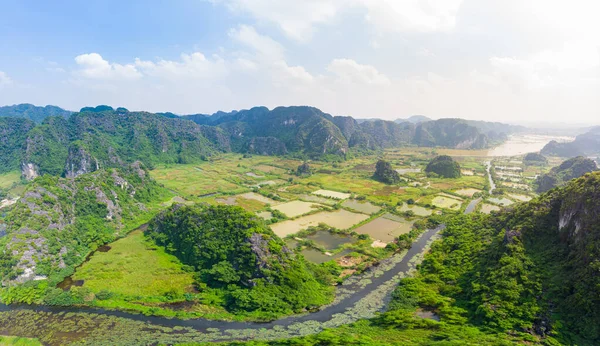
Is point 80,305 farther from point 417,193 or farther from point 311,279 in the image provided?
point 417,193

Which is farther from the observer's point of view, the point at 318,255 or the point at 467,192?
the point at 467,192

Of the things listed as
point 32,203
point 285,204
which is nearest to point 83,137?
point 32,203

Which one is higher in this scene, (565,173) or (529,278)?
(565,173)

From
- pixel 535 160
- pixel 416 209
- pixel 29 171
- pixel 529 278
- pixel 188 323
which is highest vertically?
pixel 535 160

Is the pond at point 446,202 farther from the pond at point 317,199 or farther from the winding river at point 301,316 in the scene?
the winding river at point 301,316

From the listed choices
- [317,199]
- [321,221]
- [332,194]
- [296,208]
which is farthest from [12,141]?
[321,221]

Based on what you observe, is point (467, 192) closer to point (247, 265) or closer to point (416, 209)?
point (416, 209)

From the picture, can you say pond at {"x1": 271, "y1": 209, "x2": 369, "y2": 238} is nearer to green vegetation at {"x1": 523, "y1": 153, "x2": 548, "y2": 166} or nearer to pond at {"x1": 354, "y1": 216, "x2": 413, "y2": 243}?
pond at {"x1": 354, "y1": 216, "x2": 413, "y2": 243}
